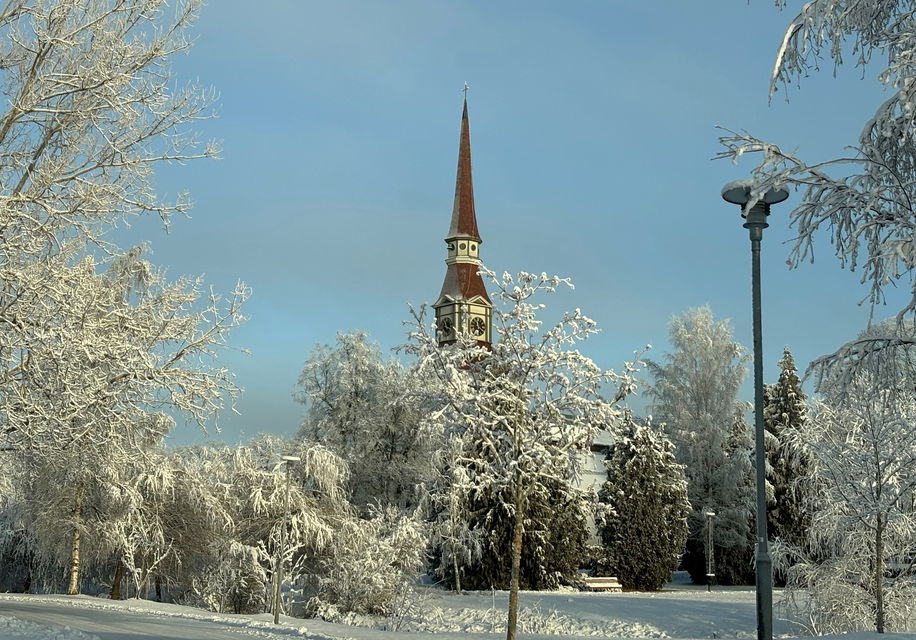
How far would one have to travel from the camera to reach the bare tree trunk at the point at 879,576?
20.6 meters

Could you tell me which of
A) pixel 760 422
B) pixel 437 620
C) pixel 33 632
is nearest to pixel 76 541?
pixel 437 620

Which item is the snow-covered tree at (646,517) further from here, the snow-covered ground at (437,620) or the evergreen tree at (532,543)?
the snow-covered ground at (437,620)

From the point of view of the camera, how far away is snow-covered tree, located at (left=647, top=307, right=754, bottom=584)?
4831 centimetres

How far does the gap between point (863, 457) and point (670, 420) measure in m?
28.1

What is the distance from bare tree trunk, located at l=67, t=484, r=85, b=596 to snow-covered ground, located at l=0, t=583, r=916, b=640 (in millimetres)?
2338

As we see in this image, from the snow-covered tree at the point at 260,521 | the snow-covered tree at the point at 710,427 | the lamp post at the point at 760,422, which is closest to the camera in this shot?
the lamp post at the point at 760,422

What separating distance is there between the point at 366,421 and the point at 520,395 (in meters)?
22.9

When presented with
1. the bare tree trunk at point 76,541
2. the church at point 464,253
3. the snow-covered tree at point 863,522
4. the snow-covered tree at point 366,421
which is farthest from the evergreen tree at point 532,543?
the church at point 464,253

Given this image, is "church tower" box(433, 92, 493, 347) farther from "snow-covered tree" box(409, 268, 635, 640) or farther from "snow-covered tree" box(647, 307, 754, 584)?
"snow-covered tree" box(409, 268, 635, 640)

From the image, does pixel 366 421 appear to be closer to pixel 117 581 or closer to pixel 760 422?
pixel 117 581

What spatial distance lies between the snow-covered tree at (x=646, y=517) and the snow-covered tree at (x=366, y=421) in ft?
32.6

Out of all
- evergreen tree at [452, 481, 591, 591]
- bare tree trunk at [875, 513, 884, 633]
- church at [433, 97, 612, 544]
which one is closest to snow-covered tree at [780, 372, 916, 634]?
bare tree trunk at [875, 513, 884, 633]

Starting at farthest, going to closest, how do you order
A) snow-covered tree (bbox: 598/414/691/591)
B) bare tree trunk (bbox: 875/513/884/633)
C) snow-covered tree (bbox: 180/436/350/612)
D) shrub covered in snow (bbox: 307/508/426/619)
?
1. snow-covered tree (bbox: 598/414/691/591)
2. snow-covered tree (bbox: 180/436/350/612)
3. shrub covered in snow (bbox: 307/508/426/619)
4. bare tree trunk (bbox: 875/513/884/633)

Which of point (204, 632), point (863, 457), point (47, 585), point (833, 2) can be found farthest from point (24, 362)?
point (47, 585)
